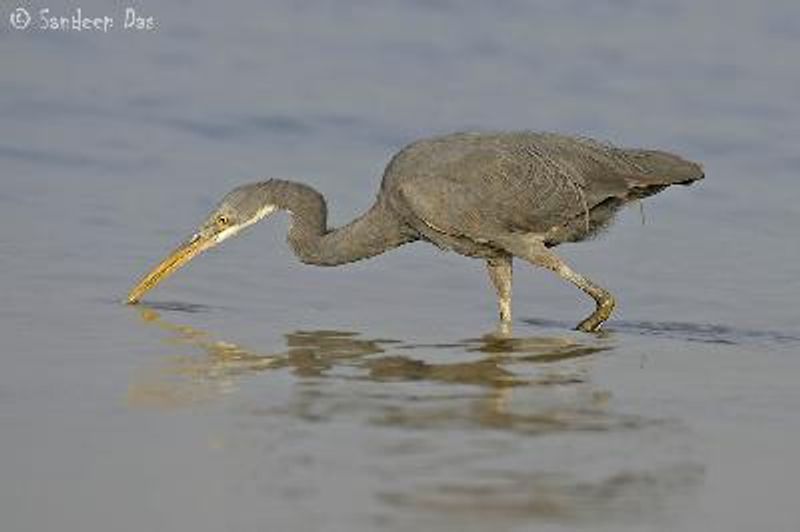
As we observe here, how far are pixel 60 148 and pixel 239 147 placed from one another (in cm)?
128

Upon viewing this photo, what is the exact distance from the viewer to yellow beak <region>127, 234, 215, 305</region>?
1114cm

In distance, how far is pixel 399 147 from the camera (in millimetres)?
15320

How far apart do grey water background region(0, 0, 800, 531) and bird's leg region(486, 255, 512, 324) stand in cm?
16

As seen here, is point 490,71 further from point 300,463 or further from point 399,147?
Answer: point 300,463

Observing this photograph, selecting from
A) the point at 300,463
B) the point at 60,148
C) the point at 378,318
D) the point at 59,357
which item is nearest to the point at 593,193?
the point at 378,318

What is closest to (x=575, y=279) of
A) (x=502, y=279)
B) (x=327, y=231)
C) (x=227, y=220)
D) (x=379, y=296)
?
(x=502, y=279)

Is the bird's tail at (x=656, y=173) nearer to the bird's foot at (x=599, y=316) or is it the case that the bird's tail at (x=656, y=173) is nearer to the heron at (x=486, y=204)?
the heron at (x=486, y=204)

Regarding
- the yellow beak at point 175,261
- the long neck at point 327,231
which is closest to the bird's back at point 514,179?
the long neck at point 327,231

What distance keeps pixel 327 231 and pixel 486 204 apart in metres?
1.02

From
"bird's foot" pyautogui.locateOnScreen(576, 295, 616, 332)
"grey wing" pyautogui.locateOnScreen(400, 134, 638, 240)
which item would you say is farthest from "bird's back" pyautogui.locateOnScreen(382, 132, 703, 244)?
"bird's foot" pyautogui.locateOnScreen(576, 295, 616, 332)

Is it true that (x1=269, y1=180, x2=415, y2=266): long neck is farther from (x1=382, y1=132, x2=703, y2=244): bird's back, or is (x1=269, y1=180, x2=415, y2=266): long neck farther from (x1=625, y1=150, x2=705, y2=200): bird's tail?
(x1=625, y1=150, x2=705, y2=200): bird's tail

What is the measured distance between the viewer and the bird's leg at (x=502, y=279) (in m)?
11.1

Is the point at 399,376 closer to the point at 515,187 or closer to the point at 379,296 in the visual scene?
the point at 515,187

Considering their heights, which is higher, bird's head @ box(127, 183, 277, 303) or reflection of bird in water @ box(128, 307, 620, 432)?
bird's head @ box(127, 183, 277, 303)
